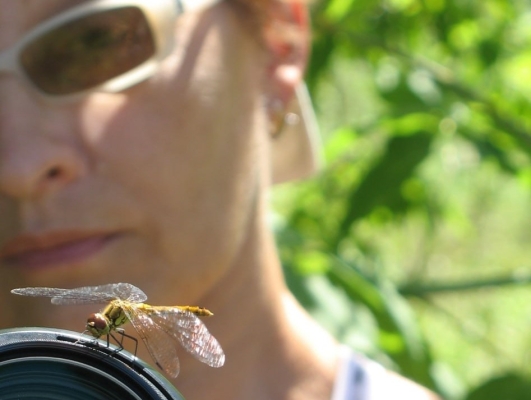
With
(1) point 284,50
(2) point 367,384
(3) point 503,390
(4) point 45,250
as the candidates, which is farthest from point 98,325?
(3) point 503,390

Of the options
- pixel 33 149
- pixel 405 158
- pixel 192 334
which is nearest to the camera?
pixel 192 334

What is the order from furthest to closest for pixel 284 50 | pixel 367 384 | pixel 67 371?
pixel 284 50
pixel 367 384
pixel 67 371

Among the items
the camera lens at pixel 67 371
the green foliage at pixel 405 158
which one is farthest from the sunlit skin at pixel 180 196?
the camera lens at pixel 67 371

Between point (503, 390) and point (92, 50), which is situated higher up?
point (92, 50)

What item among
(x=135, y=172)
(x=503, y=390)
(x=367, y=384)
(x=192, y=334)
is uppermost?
(x=135, y=172)

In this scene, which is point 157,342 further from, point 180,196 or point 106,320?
point 180,196

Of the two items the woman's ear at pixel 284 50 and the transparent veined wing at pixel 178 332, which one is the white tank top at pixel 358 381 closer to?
the woman's ear at pixel 284 50

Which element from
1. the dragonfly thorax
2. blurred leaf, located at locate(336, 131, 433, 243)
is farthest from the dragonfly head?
blurred leaf, located at locate(336, 131, 433, 243)
